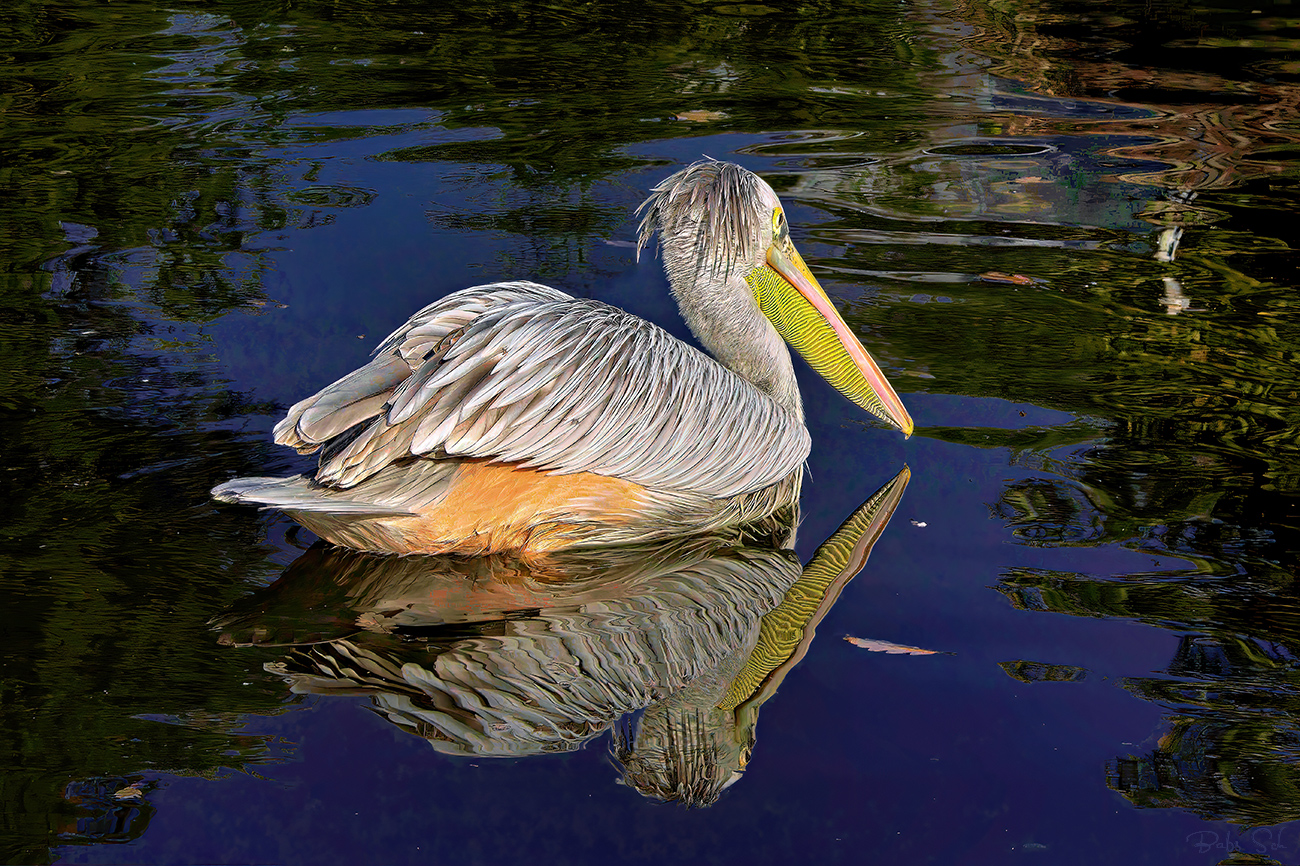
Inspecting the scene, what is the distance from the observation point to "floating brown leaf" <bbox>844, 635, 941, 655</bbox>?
11.1 feet

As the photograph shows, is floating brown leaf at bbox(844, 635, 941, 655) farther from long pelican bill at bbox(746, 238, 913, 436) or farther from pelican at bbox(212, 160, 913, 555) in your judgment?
long pelican bill at bbox(746, 238, 913, 436)

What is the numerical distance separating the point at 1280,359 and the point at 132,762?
448 cm

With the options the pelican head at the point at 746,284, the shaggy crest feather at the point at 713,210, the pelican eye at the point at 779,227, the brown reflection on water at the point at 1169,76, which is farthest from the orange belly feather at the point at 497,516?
the brown reflection on water at the point at 1169,76

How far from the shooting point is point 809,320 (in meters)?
4.64

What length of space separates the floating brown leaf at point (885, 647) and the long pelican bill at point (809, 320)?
121 centimetres

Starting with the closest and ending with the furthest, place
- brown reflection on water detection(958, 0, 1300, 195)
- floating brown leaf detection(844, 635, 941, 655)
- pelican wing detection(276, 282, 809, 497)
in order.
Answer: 1. floating brown leaf detection(844, 635, 941, 655)
2. pelican wing detection(276, 282, 809, 497)
3. brown reflection on water detection(958, 0, 1300, 195)

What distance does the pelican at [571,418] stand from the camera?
3561mm

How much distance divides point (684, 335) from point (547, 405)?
5.16 ft

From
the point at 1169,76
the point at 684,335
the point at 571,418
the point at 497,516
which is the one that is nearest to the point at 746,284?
the point at 684,335

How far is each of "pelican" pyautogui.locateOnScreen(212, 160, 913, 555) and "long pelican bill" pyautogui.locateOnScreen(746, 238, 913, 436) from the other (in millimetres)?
22

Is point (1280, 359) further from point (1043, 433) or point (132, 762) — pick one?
point (132, 762)

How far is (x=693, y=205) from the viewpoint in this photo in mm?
4422

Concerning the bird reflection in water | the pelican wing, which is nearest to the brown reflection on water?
the pelican wing

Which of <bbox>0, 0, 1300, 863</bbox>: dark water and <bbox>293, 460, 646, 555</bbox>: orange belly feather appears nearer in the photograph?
<bbox>0, 0, 1300, 863</bbox>: dark water
